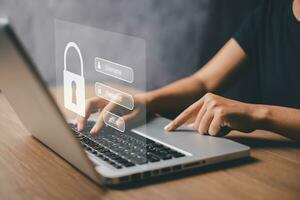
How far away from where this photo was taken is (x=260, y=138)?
1022 millimetres

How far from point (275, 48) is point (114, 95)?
754 mm

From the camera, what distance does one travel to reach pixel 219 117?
3.22 ft

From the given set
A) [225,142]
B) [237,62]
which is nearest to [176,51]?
[237,62]

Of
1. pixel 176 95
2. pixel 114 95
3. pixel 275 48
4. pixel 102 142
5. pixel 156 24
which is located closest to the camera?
pixel 102 142

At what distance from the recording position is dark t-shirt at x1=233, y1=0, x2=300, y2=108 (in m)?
1.51

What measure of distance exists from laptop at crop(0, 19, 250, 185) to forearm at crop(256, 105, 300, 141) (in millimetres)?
178

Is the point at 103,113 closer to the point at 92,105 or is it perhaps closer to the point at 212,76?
the point at 92,105

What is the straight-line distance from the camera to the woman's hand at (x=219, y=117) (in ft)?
3.21

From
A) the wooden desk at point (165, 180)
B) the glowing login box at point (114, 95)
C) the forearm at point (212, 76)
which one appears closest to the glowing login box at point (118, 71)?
the glowing login box at point (114, 95)

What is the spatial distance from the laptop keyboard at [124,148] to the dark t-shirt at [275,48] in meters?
0.73

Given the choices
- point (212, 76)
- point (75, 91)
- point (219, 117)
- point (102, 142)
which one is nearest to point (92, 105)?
point (75, 91)

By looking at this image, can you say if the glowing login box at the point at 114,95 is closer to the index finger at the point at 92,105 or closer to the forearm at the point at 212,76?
the index finger at the point at 92,105

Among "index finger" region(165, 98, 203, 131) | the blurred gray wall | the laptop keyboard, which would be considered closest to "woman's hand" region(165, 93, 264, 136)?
"index finger" region(165, 98, 203, 131)

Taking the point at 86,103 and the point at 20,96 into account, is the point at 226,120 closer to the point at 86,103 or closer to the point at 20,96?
the point at 86,103
